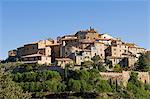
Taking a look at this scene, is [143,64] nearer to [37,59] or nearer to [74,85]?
[74,85]

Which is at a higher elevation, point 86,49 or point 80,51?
point 86,49

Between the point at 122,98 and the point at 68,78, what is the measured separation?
11.9 ft

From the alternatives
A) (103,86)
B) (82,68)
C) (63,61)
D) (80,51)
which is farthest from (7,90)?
(80,51)

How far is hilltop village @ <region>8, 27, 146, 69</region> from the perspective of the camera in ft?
118

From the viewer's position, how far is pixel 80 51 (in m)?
36.9

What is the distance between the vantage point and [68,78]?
30438 millimetres

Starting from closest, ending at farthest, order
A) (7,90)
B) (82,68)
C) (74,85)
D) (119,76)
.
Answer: (7,90), (74,85), (82,68), (119,76)

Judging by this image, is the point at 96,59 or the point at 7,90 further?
the point at 96,59

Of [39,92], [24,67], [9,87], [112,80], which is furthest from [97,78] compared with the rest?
[9,87]

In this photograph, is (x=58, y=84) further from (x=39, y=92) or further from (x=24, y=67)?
(x=24, y=67)

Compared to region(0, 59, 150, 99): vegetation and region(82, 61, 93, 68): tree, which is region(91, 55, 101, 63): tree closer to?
region(82, 61, 93, 68): tree

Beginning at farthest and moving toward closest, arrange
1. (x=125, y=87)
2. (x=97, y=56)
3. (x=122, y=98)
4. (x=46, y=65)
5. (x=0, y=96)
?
(x=97, y=56) < (x=46, y=65) < (x=125, y=87) < (x=122, y=98) < (x=0, y=96)

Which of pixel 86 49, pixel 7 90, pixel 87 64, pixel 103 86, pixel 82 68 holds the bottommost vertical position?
pixel 7 90

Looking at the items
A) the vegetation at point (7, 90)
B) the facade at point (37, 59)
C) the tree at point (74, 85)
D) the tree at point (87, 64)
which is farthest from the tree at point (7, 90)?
the facade at point (37, 59)
